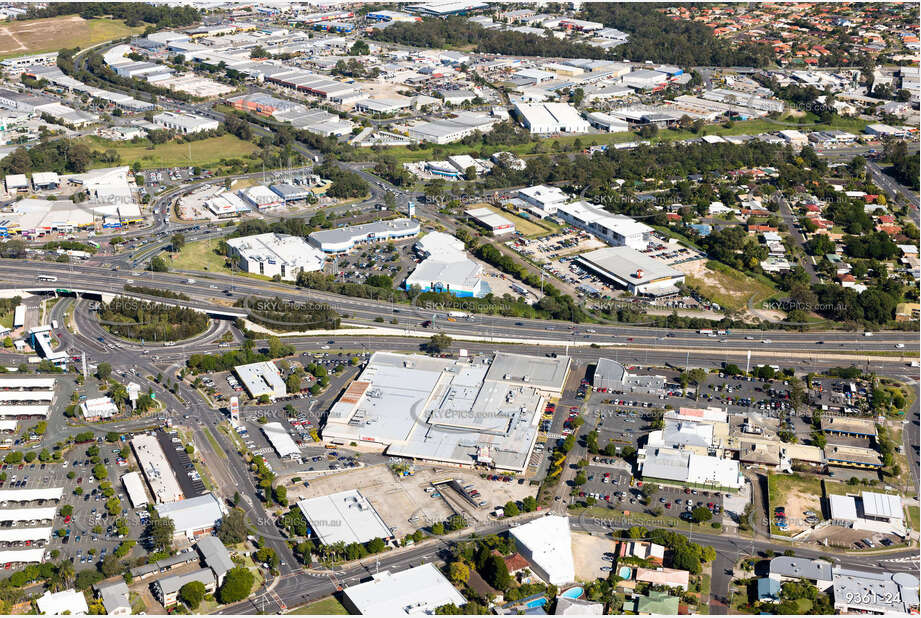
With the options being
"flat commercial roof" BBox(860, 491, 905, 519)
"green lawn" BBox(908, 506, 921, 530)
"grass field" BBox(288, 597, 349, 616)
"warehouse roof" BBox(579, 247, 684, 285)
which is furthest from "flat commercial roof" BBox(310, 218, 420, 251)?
"green lawn" BBox(908, 506, 921, 530)

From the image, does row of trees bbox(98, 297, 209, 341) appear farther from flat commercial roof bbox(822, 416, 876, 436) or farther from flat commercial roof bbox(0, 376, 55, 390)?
flat commercial roof bbox(822, 416, 876, 436)

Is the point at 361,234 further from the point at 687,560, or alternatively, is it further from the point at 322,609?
the point at 687,560

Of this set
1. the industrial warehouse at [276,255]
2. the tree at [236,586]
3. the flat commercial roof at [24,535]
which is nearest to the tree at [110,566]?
the flat commercial roof at [24,535]

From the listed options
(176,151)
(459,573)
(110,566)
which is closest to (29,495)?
(110,566)

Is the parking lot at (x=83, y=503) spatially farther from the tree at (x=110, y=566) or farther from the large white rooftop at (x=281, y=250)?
the large white rooftop at (x=281, y=250)

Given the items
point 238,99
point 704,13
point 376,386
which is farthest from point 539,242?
point 704,13

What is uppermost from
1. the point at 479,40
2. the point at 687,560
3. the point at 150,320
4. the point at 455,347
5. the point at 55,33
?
the point at 55,33

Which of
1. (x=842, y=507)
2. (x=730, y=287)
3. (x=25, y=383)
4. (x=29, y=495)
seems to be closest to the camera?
(x=842, y=507)
